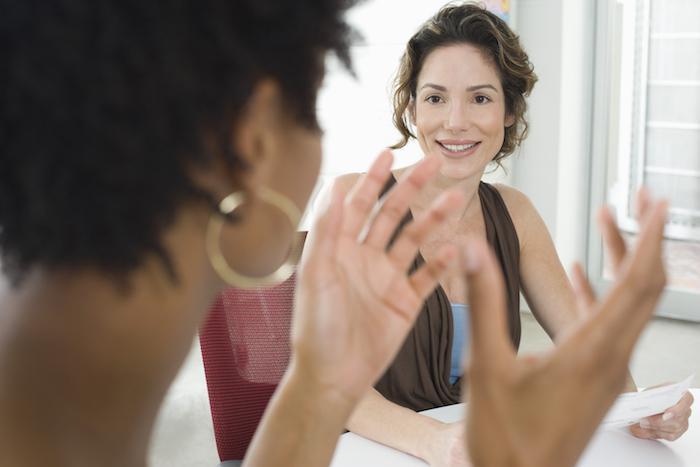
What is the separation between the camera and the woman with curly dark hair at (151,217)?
0.62 m

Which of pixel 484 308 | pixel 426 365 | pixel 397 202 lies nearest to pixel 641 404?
pixel 426 365

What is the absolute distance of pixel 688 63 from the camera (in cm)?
471

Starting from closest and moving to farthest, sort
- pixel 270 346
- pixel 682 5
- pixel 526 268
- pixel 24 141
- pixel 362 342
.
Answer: pixel 24 141 → pixel 362 342 → pixel 270 346 → pixel 526 268 → pixel 682 5

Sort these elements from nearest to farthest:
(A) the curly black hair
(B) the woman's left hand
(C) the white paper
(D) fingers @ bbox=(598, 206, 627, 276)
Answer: (A) the curly black hair < (D) fingers @ bbox=(598, 206, 627, 276) < (C) the white paper < (B) the woman's left hand

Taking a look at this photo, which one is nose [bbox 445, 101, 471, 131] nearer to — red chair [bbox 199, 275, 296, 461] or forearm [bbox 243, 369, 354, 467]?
red chair [bbox 199, 275, 296, 461]

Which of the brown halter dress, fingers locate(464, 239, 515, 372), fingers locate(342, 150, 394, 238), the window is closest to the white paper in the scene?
the brown halter dress

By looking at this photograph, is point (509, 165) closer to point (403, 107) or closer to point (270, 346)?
point (403, 107)

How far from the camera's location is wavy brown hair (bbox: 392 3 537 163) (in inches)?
87.0

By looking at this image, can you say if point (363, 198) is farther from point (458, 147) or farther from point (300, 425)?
point (458, 147)

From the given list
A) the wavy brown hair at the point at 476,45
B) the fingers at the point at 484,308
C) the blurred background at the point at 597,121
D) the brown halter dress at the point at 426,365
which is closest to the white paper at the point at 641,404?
the brown halter dress at the point at 426,365

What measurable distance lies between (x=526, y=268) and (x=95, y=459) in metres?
1.63

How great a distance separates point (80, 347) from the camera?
681 mm

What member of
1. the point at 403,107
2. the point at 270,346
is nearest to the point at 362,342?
the point at 270,346

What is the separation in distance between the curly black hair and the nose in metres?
1.51
